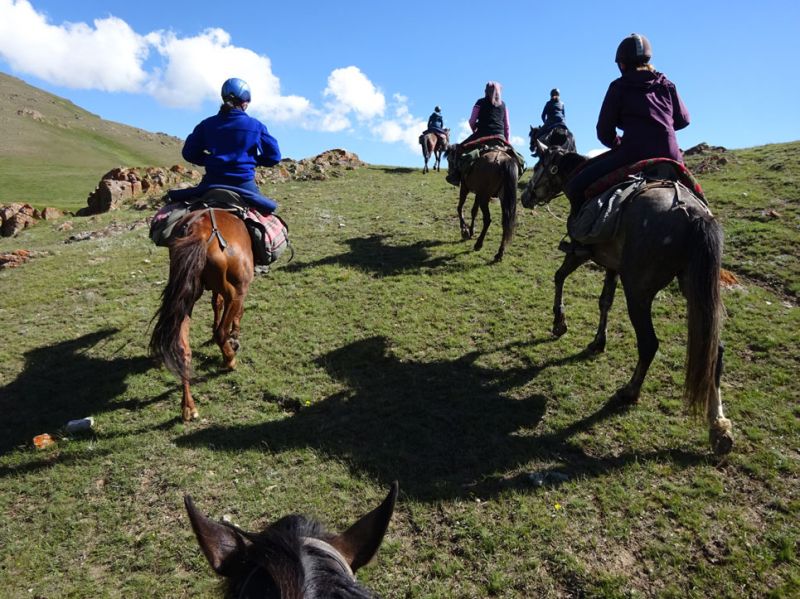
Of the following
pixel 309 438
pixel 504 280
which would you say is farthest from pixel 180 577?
pixel 504 280

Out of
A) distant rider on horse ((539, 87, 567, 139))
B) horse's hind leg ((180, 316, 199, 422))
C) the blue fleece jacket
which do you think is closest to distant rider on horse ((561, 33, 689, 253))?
the blue fleece jacket

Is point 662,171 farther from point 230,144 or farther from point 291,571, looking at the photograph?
point 291,571

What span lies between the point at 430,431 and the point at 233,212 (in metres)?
3.56

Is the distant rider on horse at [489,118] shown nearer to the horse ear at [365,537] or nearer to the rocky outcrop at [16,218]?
the horse ear at [365,537]

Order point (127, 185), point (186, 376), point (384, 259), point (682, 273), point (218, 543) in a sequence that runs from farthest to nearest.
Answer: point (127, 185) < point (384, 259) < point (186, 376) < point (682, 273) < point (218, 543)

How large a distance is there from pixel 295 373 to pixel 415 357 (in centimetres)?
164

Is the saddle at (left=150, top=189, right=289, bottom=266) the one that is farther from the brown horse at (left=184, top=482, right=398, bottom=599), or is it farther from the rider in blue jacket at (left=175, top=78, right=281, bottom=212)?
the brown horse at (left=184, top=482, right=398, bottom=599)

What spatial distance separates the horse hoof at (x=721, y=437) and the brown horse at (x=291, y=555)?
12.8 ft

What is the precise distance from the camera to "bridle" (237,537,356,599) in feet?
4.89

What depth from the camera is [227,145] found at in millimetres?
5922

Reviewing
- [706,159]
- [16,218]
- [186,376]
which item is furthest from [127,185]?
[706,159]

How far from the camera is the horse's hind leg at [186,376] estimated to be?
4871 mm

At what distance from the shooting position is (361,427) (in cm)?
508

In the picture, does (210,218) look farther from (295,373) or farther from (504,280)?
(504,280)
